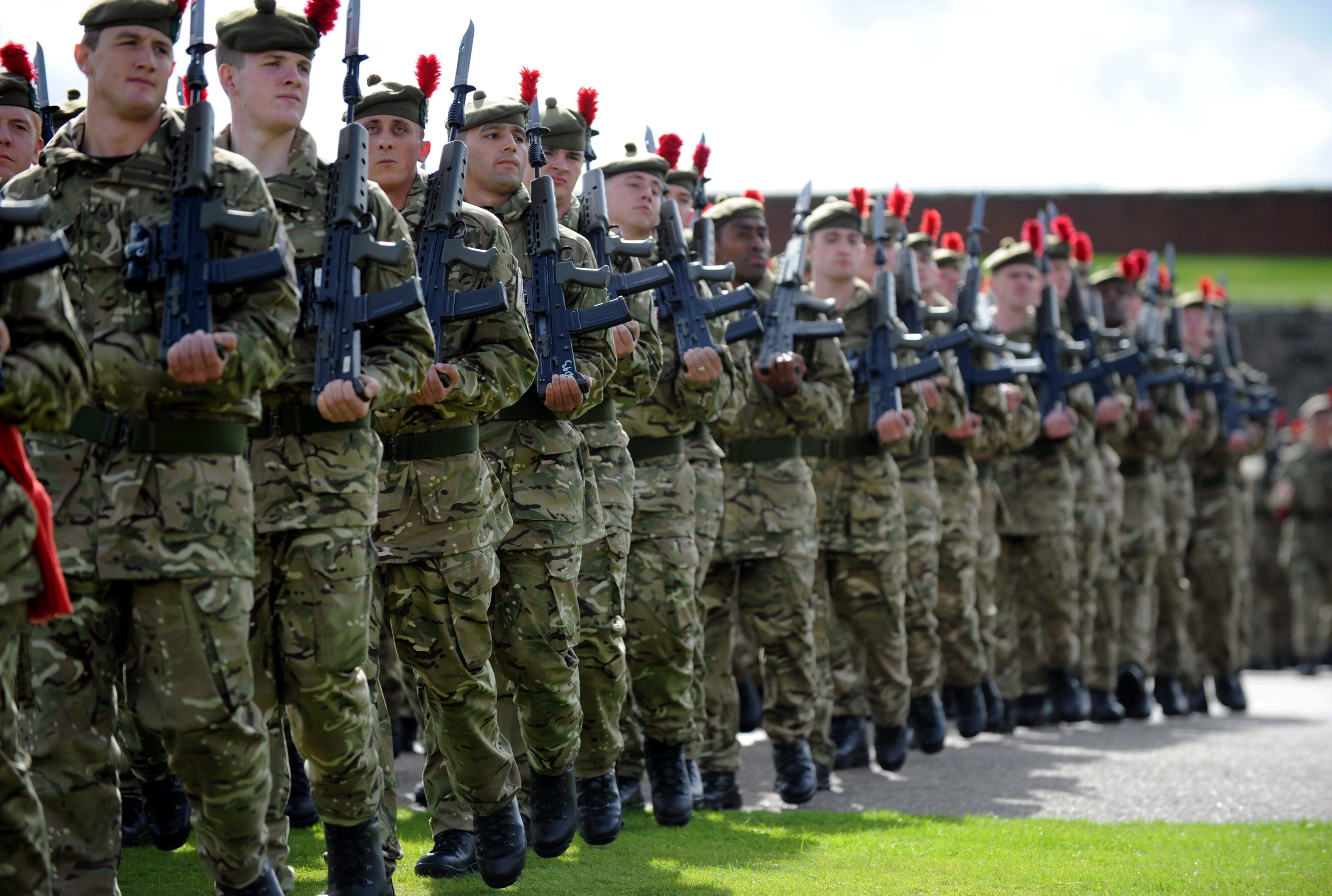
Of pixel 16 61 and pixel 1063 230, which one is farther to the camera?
pixel 1063 230

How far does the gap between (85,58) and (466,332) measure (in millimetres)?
1670

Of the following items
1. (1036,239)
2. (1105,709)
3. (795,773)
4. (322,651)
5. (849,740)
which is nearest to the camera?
(322,651)

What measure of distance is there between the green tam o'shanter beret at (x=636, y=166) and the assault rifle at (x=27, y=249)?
158 inches

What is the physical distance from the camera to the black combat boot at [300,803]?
680 cm

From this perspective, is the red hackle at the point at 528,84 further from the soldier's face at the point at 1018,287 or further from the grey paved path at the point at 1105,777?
the soldier's face at the point at 1018,287

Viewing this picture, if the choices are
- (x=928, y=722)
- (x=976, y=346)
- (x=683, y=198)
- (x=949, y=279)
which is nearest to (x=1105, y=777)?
(x=928, y=722)

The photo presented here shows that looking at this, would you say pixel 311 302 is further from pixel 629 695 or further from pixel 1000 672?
pixel 1000 672

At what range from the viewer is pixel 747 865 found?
6.36m

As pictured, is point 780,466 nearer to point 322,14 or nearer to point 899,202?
point 899,202

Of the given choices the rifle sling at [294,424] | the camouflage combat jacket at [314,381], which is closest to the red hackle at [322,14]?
the camouflage combat jacket at [314,381]

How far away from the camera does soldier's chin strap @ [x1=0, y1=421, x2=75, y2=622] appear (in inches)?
150

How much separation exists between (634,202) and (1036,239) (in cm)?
554

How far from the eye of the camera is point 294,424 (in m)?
4.82

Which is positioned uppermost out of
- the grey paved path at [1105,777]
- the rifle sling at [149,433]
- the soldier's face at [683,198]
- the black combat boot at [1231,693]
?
the soldier's face at [683,198]
